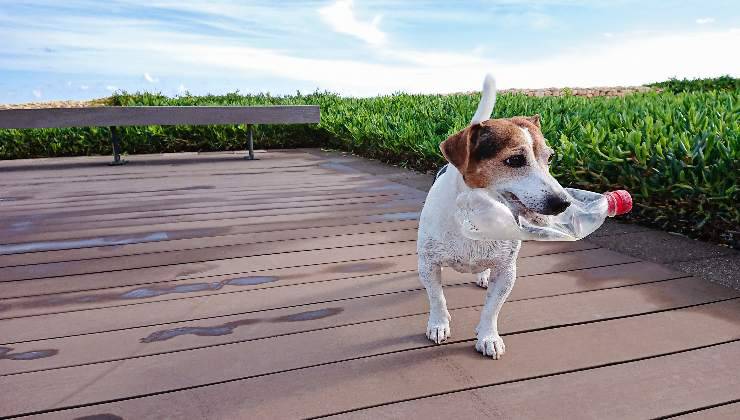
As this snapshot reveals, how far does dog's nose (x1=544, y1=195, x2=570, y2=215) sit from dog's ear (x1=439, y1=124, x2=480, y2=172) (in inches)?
11.7

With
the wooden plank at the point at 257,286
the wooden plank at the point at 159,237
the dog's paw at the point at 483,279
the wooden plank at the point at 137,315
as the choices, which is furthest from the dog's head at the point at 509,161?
the wooden plank at the point at 159,237

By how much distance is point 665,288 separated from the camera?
317cm

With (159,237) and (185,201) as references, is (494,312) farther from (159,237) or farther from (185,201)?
(185,201)

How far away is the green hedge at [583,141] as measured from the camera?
4.01 m

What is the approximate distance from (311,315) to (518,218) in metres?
1.30

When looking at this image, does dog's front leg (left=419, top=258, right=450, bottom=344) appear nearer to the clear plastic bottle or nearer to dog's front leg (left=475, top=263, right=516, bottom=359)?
dog's front leg (left=475, top=263, right=516, bottom=359)

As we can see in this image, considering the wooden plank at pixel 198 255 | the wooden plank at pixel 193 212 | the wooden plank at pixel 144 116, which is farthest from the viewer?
the wooden plank at pixel 144 116

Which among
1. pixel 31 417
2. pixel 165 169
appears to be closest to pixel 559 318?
pixel 31 417

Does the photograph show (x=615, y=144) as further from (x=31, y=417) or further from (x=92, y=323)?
(x=31, y=417)

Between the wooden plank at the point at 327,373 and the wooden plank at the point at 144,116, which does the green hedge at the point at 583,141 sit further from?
the wooden plank at the point at 327,373

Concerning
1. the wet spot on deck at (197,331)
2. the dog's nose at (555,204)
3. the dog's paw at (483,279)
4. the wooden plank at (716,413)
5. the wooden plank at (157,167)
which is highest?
the dog's nose at (555,204)

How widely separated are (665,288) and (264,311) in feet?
7.02

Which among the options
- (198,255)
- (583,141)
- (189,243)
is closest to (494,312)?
(198,255)

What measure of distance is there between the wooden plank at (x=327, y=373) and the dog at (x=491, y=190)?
0.20 metres
